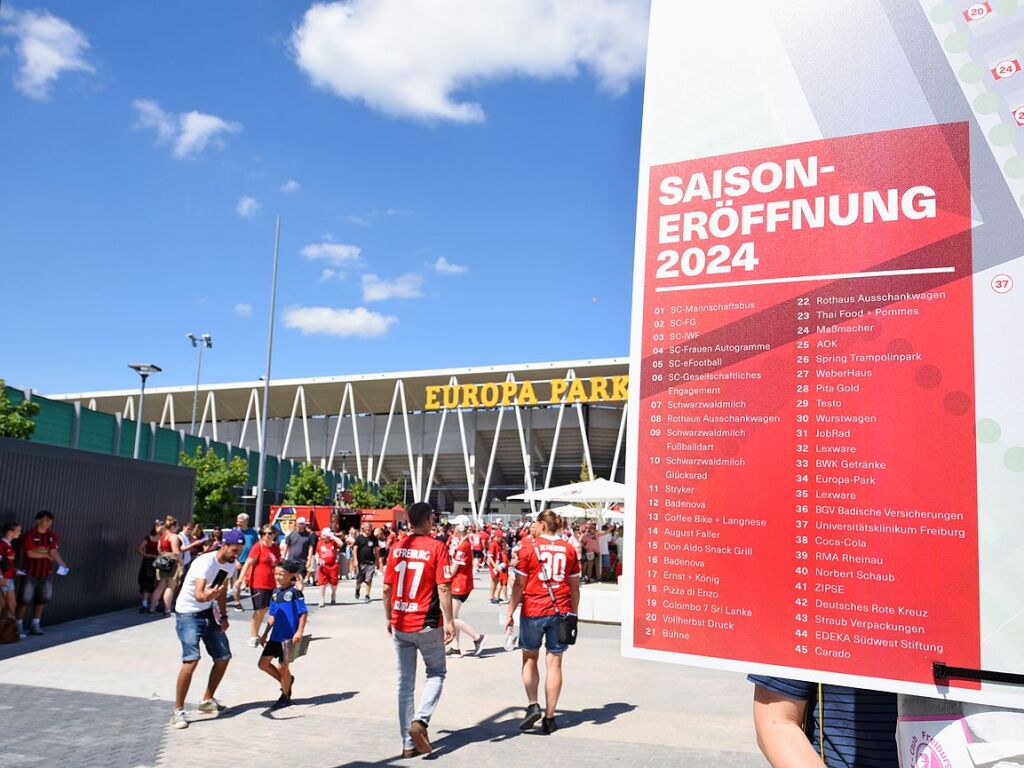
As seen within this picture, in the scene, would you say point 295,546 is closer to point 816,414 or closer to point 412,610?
point 412,610

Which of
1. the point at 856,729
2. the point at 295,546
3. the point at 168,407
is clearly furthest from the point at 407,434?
the point at 856,729

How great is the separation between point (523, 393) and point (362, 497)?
1319cm

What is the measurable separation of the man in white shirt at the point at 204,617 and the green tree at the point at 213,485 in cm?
2734

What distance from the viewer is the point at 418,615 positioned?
6574 mm

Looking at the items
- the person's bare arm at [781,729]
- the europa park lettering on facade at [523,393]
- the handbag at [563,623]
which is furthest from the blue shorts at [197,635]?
the europa park lettering on facade at [523,393]

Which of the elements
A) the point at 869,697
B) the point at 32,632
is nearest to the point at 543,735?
the point at 869,697

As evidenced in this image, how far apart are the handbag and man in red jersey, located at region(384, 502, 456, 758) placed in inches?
46.3

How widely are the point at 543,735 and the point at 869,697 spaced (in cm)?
580

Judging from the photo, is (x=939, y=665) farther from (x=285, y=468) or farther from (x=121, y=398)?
(x=121, y=398)

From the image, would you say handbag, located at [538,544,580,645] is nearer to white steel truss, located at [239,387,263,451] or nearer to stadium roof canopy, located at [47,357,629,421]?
stadium roof canopy, located at [47,357,629,421]

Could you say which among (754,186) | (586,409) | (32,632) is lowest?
(32,632)

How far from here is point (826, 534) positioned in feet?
5.71

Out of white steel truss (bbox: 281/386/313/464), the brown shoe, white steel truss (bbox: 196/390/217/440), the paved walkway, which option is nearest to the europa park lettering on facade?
white steel truss (bbox: 281/386/313/464)

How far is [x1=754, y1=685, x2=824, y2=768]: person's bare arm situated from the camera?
1797mm
